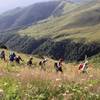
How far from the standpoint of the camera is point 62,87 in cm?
1003

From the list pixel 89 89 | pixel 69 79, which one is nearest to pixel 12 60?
pixel 69 79

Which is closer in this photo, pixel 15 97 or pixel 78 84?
pixel 15 97

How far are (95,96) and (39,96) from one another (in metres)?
1.27

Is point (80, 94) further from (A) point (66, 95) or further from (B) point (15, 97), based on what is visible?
(B) point (15, 97)

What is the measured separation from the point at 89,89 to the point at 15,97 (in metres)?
2.01

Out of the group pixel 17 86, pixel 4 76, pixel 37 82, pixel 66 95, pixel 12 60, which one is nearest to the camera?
pixel 66 95

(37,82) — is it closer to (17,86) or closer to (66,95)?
(17,86)

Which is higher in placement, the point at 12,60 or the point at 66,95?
the point at 66,95

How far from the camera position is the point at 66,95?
879 cm

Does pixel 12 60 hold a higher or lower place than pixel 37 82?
lower

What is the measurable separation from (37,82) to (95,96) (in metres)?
1.99

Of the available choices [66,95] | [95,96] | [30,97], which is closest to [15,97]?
[30,97]

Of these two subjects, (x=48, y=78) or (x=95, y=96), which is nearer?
(x=95, y=96)

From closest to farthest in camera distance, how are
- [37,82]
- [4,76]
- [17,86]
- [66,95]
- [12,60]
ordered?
1. [66,95]
2. [17,86]
3. [37,82]
4. [4,76]
5. [12,60]
